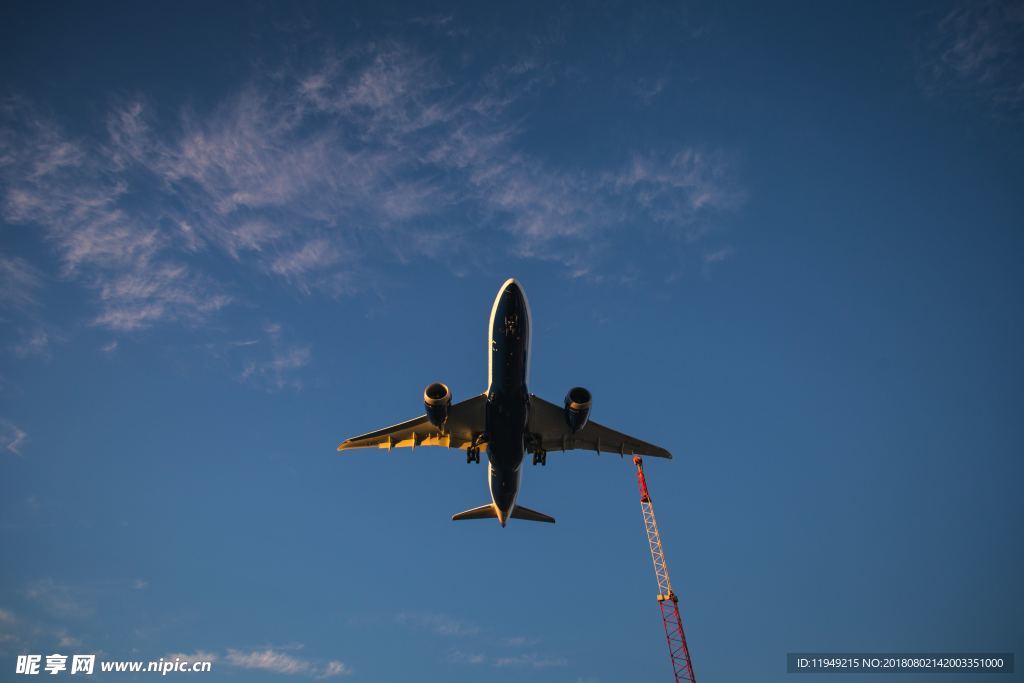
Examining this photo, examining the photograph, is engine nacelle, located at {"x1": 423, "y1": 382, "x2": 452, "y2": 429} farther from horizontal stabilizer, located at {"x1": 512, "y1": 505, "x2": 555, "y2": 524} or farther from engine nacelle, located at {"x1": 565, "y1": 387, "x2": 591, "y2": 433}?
horizontal stabilizer, located at {"x1": 512, "y1": 505, "x2": 555, "y2": 524}

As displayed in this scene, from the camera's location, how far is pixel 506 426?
27.1 meters

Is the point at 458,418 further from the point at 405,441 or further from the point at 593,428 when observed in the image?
the point at 593,428

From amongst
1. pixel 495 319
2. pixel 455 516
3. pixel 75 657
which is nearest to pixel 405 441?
pixel 455 516

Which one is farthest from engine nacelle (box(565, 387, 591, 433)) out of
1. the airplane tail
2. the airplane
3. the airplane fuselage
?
the airplane tail

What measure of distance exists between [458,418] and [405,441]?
13.2 ft

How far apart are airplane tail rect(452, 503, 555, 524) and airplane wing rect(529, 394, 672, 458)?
5.17 m

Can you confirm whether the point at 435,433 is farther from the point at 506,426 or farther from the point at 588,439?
the point at 588,439

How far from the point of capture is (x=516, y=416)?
88.1 ft

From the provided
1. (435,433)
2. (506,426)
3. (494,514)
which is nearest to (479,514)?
(494,514)

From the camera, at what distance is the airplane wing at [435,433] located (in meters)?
31.6

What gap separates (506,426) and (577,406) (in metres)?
3.60

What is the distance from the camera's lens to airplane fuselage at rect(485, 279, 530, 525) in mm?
24656

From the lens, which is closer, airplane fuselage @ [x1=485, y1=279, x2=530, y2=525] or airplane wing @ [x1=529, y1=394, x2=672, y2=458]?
airplane fuselage @ [x1=485, y1=279, x2=530, y2=525]

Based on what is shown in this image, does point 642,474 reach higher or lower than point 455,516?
higher
